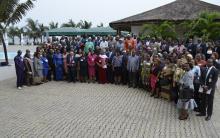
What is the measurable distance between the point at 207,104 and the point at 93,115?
3419 mm

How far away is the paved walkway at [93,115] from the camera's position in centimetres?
1071

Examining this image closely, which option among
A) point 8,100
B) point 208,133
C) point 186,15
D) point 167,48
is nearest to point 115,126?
point 208,133

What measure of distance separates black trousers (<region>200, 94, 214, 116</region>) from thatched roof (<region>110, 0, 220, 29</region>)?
1914 cm

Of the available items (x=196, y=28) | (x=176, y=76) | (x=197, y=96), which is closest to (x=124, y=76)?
(x=176, y=76)

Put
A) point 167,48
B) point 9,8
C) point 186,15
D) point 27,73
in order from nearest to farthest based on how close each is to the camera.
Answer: point 27,73
point 167,48
point 9,8
point 186,15

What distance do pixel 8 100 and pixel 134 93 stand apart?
498cm

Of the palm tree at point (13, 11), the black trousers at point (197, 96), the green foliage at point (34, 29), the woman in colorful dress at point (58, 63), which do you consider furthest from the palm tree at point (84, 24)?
the black trousers at point (197, 96)

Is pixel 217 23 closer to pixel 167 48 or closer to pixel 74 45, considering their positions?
pixel 167 48

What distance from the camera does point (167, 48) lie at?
2191 cm

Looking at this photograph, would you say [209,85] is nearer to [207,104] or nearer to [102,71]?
[207,104]

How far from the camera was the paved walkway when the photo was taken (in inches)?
422

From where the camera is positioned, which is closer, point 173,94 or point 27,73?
point 173,94

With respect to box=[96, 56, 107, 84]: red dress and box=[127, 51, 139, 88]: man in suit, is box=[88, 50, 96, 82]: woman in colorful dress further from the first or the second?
box=[127, 51, 139, 88]: man in suit

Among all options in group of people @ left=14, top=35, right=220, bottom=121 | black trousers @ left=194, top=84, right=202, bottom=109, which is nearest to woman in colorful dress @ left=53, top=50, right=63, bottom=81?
group of people @ left=14, top=35, right=220, bottom=121
